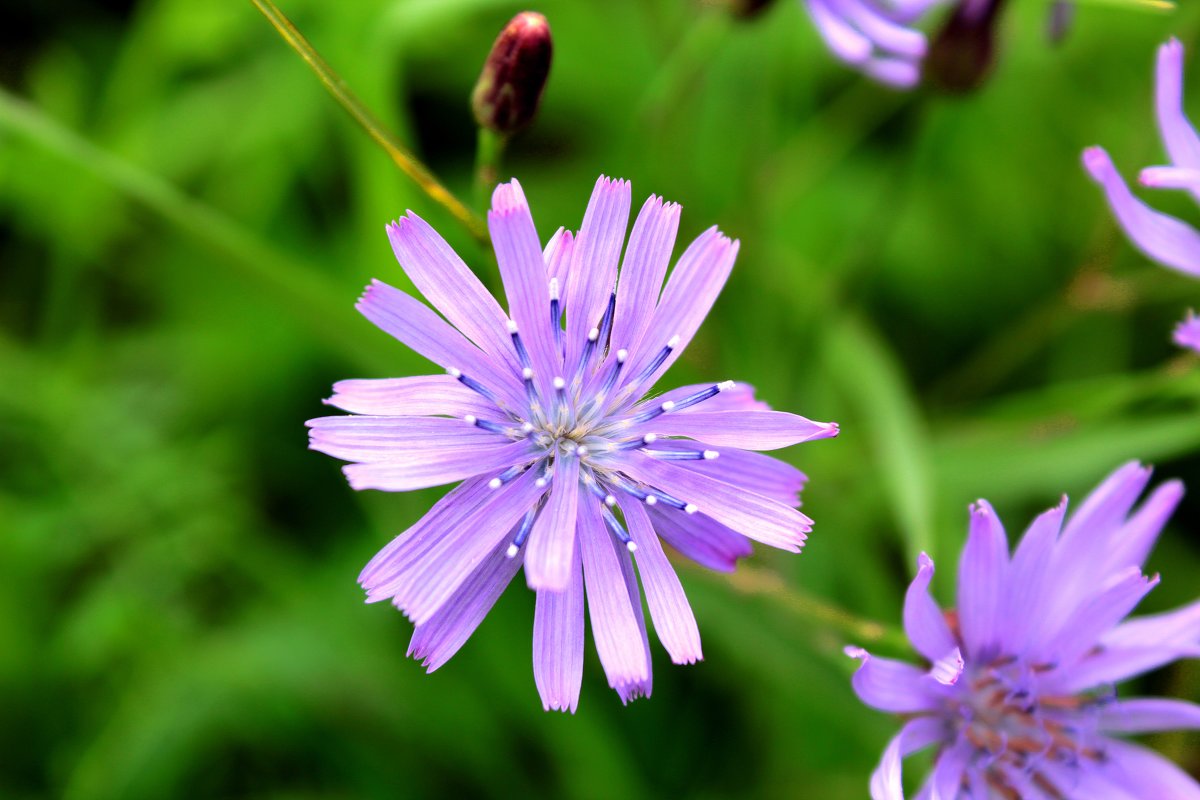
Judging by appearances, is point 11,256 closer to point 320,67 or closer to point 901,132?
point 320,67

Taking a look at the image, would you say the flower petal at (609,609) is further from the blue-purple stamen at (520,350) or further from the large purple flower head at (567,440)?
the blue-purple stamen at (520,350)

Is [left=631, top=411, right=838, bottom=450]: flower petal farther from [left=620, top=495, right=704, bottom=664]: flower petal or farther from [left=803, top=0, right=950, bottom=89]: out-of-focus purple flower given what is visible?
[left=803, top=0, right=950, bottom=89]: out-of-focus purple flower

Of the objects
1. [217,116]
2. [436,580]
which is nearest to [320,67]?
[436,580]

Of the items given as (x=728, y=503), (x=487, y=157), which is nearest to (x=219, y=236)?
(x=487, y=157)

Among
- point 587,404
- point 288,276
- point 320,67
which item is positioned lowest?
point 587,404

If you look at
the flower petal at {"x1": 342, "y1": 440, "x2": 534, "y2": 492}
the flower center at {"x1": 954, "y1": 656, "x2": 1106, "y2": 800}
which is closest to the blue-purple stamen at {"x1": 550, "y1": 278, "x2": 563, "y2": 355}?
the flower petal at {"x1": 342, "y1": 440, "x2": 534, "y2": 492}

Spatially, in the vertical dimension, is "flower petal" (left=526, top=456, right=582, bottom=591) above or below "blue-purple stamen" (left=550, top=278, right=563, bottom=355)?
below

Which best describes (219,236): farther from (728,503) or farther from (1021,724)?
(1021,724)
